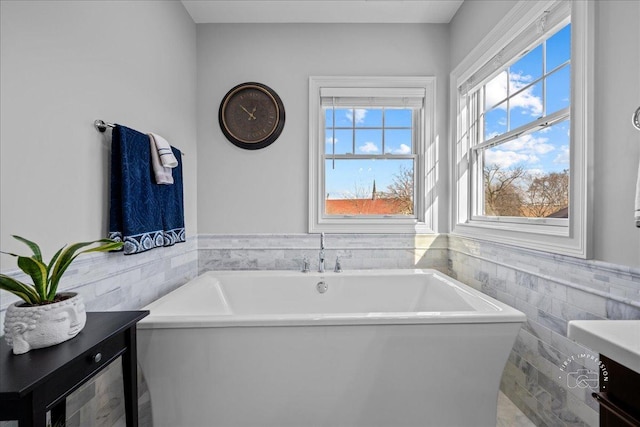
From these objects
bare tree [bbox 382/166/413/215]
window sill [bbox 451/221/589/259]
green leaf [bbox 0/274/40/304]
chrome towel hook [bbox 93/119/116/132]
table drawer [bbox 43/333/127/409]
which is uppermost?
chrome towel hook [bbox 93/119/116/132]

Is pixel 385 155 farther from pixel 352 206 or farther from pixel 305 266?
pixel 305 266

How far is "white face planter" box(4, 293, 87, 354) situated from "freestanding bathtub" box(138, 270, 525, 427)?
0.51 metres

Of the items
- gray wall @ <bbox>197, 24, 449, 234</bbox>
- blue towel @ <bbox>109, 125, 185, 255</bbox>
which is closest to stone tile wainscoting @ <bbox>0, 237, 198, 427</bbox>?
blue towel @ <bbox>109, 125, 185, 255</bbox>

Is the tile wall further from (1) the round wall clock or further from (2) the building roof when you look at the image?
(1) the round wall clock

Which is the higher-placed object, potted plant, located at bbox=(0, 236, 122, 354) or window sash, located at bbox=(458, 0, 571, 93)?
window sash, located at bbox=(458, 0, 571, 93)

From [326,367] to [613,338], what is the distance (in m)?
1.10

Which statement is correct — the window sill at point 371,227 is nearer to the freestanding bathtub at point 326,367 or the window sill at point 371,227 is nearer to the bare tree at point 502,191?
the bare tree at point 502,191

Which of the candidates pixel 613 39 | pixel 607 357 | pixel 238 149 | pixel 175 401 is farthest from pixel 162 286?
pixel 613 39

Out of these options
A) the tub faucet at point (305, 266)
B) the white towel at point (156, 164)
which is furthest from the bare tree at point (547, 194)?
the white towel at point (156, 164)

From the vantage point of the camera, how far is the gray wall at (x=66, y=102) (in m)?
1.19

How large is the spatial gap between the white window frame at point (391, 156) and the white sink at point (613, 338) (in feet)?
6.54

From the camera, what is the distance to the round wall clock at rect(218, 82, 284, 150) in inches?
111

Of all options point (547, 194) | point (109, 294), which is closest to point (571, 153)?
point (547, 194)

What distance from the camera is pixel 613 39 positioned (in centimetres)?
133
